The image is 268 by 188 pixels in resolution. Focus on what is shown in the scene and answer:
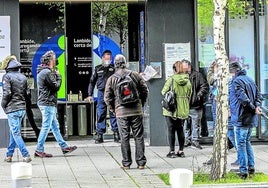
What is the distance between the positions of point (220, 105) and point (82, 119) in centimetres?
679

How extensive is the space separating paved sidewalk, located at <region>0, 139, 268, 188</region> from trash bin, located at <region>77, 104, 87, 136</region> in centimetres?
111

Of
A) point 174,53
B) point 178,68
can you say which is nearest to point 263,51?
point 174,53

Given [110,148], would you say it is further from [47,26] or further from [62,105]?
[47,26]

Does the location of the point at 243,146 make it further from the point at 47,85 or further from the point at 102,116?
the point at 102,116

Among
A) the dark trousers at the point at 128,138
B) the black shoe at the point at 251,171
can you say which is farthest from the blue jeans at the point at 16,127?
the black shoe at the point at 251,171

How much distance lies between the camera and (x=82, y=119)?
16906mm

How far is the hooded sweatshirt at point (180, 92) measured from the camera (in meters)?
13.4

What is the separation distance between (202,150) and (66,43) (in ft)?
14.5

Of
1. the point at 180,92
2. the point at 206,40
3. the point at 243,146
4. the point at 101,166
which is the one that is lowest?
the point at 101,166

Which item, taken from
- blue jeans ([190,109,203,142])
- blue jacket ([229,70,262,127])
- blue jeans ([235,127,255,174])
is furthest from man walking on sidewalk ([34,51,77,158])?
blue jeans ([235,127,255,174])

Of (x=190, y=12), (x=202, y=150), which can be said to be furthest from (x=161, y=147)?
(x=190, y=12)

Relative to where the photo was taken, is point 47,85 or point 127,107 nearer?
point 127,107

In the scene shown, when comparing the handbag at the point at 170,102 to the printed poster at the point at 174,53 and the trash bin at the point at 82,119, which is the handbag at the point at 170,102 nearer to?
the printed poster at the point at 174,53

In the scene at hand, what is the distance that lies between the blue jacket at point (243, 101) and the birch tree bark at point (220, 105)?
19 cm
